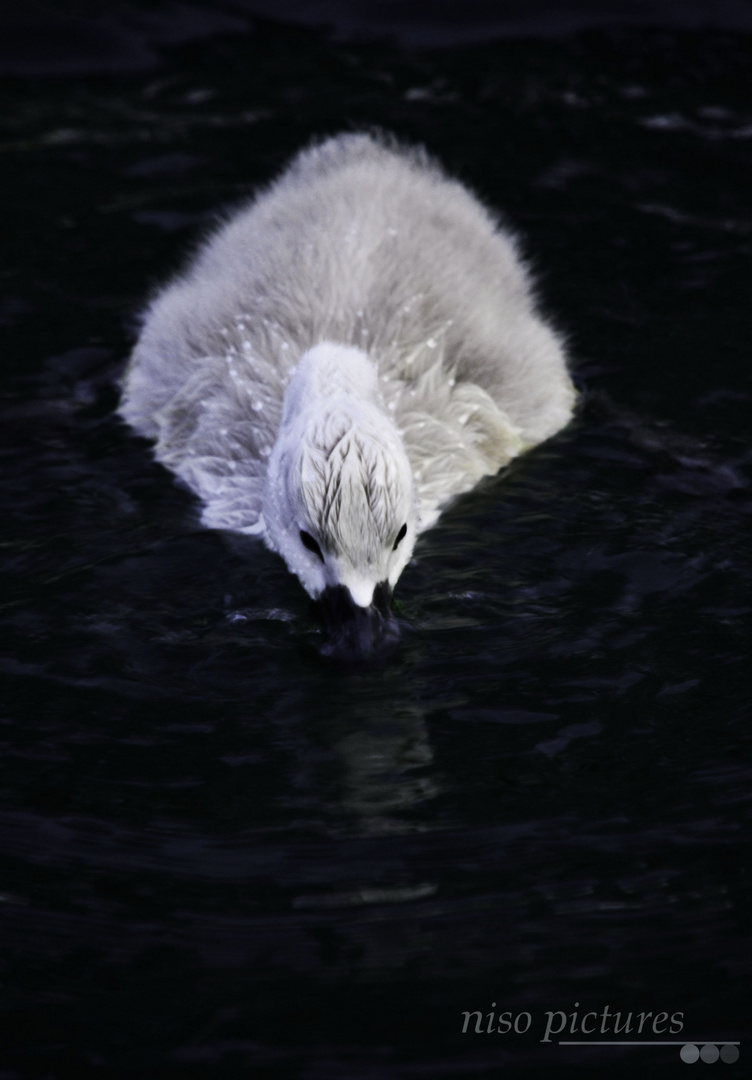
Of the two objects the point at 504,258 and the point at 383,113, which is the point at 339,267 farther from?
the point at 383,113

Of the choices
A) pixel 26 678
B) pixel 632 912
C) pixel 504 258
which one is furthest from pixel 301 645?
pixel 504 258

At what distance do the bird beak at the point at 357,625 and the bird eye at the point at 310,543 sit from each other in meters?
0.15

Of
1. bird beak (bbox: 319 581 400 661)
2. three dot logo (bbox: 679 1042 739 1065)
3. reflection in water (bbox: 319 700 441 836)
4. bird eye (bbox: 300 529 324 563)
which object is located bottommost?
three dot logo (bbox: 679 1042 739 1065)

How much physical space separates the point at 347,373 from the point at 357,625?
1.04 metres

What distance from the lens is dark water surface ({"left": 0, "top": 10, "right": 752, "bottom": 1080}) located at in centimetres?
363

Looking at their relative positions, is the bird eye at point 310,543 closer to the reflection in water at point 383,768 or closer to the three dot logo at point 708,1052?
the reflection in water at point 383,768

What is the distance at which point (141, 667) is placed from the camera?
194 inches

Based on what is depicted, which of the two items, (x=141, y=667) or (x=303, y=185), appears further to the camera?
(x=303, y=185)

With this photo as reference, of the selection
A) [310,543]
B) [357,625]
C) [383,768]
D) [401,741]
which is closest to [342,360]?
[310,543]

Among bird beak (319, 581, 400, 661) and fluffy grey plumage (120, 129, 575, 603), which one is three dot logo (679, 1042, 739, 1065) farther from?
fluffy grey plumage (120, 129, 575, 603)

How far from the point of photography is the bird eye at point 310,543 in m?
5.10

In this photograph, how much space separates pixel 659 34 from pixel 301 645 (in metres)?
6.79

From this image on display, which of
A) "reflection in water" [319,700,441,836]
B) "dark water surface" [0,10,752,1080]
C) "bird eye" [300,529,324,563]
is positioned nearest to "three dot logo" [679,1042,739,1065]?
"dark water surface" [0,10,752,1080]

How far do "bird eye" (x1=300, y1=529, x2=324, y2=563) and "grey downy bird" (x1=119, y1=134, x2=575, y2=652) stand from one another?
0.01 meters
